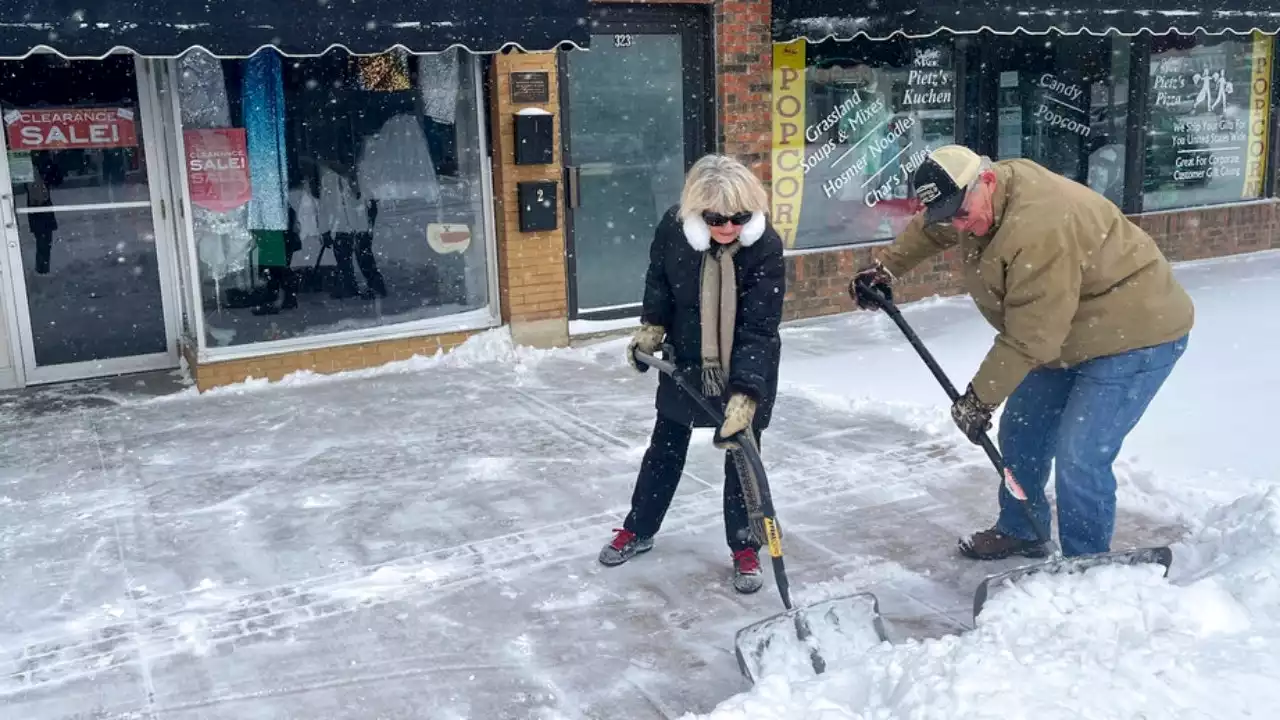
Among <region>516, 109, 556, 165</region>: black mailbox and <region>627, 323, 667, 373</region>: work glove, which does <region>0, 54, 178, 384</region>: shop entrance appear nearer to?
<region>516, 109, 556, 165</region>: black mailbox

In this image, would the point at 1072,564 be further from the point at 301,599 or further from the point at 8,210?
the point at 8,210

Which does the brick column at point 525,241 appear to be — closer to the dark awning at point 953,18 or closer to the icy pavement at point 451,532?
the icy pavement at point 451,532

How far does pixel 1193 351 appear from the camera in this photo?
791cm

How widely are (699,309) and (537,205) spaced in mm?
4153

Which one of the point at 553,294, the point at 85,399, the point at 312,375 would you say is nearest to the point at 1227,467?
the point at 553,294

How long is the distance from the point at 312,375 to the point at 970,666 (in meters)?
5.64

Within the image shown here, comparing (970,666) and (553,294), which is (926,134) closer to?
(553,294)

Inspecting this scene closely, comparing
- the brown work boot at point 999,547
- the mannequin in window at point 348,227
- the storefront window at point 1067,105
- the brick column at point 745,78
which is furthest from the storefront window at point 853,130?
the brown work boot at point 999,547

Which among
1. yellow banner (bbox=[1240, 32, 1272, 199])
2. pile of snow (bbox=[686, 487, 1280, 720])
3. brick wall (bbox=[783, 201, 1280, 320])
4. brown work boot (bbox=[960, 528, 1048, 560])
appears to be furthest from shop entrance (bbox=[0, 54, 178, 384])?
yellow banner (bbox=[1240, 32, 1272, 199])

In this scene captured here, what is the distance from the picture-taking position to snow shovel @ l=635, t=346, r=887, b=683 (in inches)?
142

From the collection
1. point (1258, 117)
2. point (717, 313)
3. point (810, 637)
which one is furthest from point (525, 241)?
point (1258, 117)

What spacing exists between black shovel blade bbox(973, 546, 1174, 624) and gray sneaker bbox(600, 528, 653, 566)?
1.47 m

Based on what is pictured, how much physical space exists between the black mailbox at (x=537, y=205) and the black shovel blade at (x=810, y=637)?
197 inches

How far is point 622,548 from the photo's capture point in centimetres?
476
